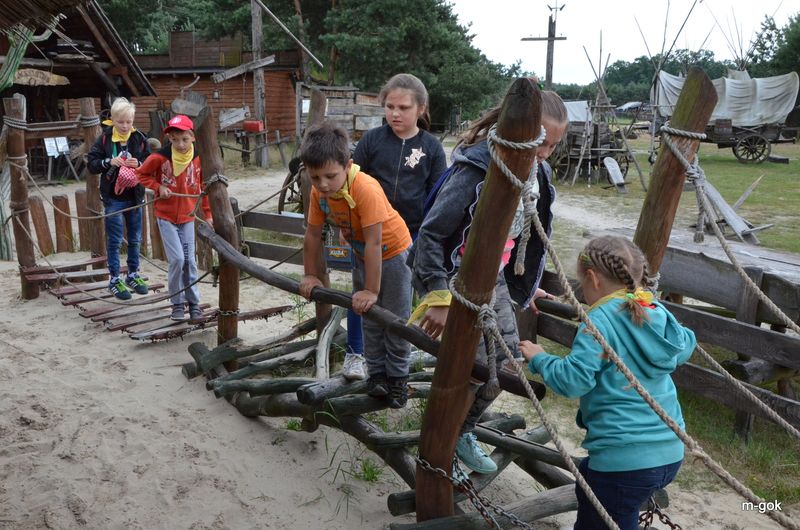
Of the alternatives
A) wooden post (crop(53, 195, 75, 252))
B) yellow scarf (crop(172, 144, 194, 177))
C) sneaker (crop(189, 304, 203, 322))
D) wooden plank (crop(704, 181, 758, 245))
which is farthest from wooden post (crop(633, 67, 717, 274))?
wooden post (crop(53, 195, 75, 252))

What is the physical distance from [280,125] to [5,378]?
21.3 meters

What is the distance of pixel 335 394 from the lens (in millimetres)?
3471

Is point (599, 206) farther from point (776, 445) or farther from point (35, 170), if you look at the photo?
point (35, 170)

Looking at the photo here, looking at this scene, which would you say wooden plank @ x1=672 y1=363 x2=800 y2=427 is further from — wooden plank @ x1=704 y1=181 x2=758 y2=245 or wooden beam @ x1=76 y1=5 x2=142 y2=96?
wooden beam @ x1=76 y1=5 x2=142 y2=96

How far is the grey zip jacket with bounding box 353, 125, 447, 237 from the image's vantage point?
3939 mm

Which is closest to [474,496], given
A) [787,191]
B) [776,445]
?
[776,445]

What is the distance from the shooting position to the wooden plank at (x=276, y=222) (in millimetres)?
7754

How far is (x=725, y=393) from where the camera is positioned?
4.16 meters

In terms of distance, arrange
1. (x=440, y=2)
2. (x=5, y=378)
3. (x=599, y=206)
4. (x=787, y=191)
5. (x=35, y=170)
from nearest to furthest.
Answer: (x=5, y=378), (x=599, y=206), (x=787, y=191), (x=35, y=170), (x=440, y=2)

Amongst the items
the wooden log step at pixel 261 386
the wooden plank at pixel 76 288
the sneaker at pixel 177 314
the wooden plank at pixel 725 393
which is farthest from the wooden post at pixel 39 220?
the wooden plank at pixel 725 393

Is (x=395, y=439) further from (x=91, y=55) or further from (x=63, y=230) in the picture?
(x=91, y=55)

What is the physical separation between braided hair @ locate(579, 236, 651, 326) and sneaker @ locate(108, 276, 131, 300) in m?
5.00

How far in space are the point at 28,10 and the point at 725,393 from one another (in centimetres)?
433

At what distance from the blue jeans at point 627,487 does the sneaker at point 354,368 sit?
1.57m
